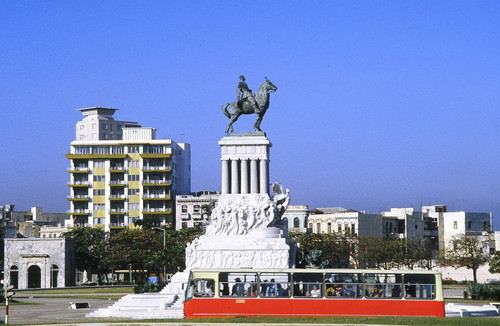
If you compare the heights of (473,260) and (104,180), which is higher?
(104,180)

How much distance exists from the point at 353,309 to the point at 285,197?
98.1 ft

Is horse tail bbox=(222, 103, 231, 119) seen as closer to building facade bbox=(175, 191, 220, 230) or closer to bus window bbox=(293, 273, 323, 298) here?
bus window bbox=(293, 273, 323, 298)

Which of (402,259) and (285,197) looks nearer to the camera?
(285,197)

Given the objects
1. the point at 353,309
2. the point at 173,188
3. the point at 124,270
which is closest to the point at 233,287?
the point at 353,309

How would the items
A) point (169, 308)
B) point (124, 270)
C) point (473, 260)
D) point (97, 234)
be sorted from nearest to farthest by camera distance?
point (169, 308), point (473, 260), point (97, 234), point (124, 270)

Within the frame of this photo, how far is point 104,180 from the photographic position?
16038 centimetres

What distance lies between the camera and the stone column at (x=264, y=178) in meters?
76.4

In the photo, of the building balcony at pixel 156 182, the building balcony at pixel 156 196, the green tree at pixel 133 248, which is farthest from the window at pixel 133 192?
the green tree at pixel 133 248

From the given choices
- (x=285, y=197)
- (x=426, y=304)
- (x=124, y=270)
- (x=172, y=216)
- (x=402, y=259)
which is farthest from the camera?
A: (x=172, y=216)

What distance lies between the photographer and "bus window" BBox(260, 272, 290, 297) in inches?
1852

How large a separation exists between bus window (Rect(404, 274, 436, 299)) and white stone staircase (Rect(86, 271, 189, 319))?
14292mm

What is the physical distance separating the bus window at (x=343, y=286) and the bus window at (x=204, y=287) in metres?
5.88

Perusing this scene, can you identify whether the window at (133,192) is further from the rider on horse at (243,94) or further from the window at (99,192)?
the rider on horse at (243,94)

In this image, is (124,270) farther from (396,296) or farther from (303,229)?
(396,296)
